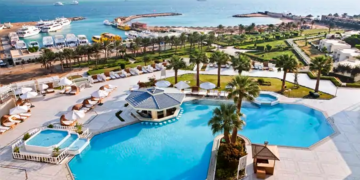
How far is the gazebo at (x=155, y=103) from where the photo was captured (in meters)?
31.4

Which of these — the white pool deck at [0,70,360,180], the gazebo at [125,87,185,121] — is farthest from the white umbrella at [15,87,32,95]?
the gazebo at [125,87,185,121]

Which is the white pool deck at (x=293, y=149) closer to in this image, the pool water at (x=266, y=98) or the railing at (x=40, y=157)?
the railing at (x=40, y=157)

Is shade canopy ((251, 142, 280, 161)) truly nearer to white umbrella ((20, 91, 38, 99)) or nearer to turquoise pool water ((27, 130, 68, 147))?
turquoise pool water ((27, 130, 68, 147))

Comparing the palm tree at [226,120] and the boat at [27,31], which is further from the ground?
the boat at [27,31]

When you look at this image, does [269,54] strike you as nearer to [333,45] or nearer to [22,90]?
[333,45]

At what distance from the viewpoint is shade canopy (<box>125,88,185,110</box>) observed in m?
31.4

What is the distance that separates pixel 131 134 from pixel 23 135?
11688 millimetres

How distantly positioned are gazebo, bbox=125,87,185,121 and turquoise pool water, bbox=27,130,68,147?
336 inches

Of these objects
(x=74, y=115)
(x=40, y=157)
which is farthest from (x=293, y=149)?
(x=74, y=115)

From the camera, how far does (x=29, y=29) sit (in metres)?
109

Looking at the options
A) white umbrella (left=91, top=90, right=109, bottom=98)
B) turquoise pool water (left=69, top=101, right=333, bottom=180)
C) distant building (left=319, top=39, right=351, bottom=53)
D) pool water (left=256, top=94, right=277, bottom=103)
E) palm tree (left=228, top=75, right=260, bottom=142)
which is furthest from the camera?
distant building (left=319, top=39, right=351, bottom=53)

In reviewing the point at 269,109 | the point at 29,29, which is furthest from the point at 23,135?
the point at 29,29

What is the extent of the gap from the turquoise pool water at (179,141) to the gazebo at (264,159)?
440 cm

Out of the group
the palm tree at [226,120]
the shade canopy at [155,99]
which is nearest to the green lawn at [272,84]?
the shade canopy at [155,99]
